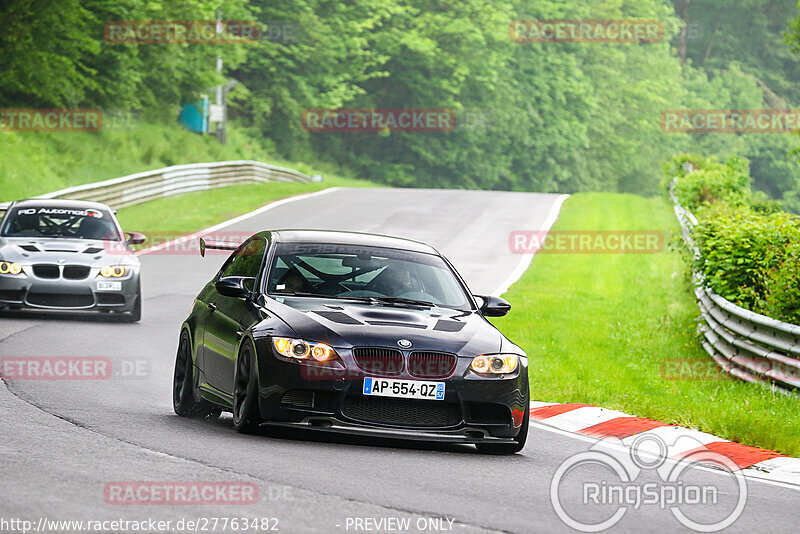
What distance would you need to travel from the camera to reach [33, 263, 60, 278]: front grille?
17.1m

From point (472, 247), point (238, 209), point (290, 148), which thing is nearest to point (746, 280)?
point (472, 247)

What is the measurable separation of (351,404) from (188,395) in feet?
7.16

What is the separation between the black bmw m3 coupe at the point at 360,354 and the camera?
28.1ft

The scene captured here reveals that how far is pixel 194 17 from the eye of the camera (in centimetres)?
4741

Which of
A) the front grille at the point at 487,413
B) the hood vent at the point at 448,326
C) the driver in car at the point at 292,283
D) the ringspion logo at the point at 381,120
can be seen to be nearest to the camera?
the front grille at the point at 487,413

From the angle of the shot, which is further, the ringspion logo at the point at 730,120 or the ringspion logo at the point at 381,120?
the ringspion logo at the point at 730,120

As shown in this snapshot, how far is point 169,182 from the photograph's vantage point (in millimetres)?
39000

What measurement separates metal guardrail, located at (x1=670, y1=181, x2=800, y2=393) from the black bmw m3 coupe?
4.18 m

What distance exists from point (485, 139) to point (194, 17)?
33.2 m

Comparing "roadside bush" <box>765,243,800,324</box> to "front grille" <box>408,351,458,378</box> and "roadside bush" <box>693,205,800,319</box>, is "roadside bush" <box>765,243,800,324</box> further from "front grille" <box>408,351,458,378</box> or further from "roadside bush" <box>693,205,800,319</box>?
"front grille" <box>408,351,458,378</box>

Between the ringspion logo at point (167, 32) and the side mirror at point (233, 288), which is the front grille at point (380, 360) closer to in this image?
the side mirror at point (233, 288)

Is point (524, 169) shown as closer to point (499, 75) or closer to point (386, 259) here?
point (499, 75)

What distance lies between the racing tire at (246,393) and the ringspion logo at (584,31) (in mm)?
69930

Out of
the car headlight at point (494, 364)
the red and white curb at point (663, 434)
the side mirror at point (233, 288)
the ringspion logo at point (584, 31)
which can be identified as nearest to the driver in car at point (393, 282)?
the side mirror at point (233, 288)
